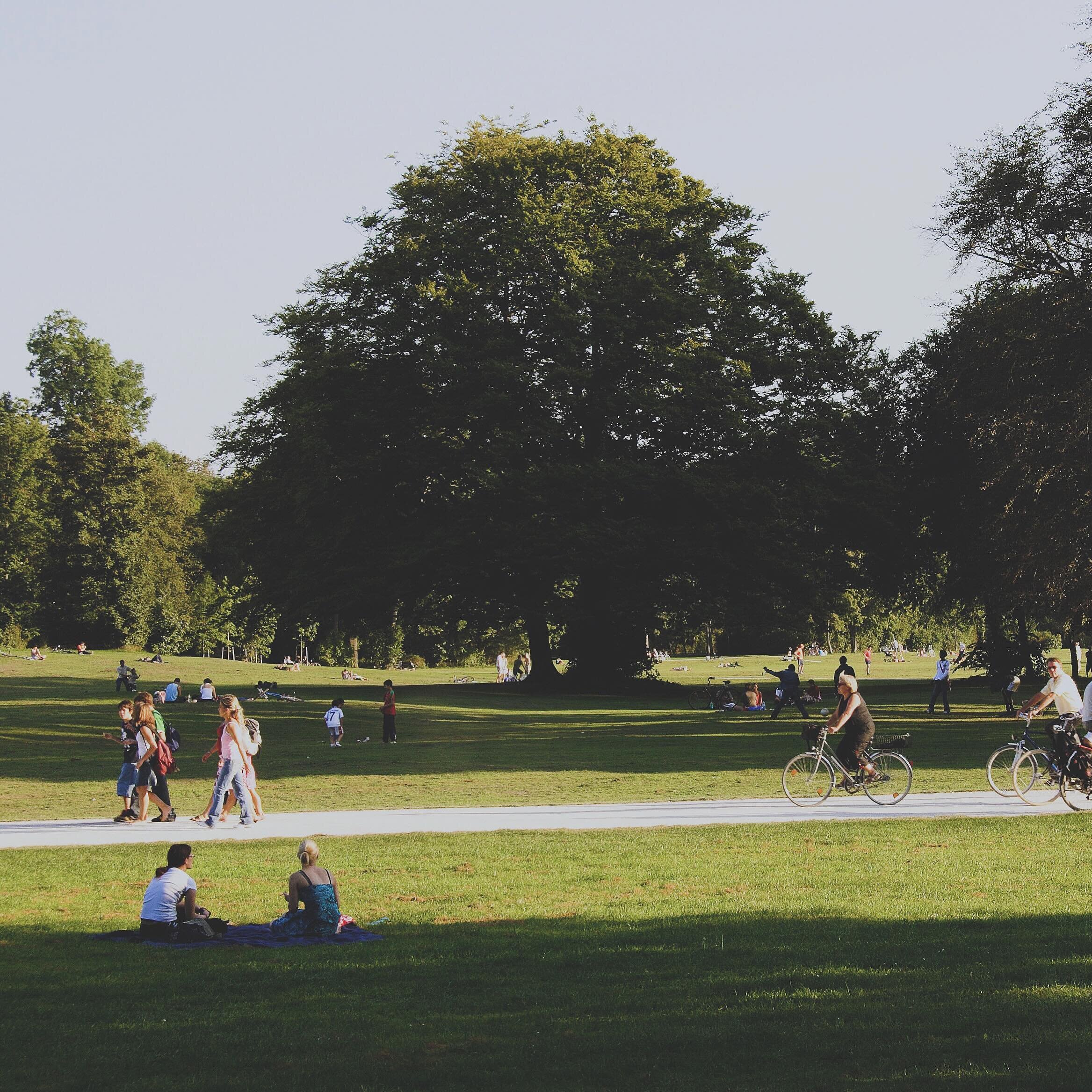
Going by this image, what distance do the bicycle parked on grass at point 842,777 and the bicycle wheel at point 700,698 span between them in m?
23.8

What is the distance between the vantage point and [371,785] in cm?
2198

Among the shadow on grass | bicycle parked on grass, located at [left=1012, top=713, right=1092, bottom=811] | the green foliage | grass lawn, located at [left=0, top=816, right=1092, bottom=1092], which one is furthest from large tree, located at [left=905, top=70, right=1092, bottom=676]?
the green foliage

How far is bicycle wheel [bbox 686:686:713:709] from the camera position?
139ft

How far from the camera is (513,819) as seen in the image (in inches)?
676

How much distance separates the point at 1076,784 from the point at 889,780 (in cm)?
245

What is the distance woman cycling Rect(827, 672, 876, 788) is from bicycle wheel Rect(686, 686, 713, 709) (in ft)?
78.9

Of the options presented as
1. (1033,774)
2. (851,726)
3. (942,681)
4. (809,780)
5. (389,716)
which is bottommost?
(389,716)

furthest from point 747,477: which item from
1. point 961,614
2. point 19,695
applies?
point 19,695

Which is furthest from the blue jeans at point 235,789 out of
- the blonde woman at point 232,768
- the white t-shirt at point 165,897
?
the white t-shirt at point 165,897

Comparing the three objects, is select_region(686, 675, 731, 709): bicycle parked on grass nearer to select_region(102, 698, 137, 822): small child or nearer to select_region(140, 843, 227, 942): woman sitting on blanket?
select_region(102, 698, 137, 822): small child

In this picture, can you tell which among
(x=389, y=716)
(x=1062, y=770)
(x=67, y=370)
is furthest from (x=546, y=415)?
(x=67, y=370)

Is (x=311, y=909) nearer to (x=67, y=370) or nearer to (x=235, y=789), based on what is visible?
(x=235, y=789)

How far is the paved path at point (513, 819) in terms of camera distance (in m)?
16.1

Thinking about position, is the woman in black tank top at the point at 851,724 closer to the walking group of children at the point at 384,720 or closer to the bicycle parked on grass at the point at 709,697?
the walking group of children at the point at 384,720
